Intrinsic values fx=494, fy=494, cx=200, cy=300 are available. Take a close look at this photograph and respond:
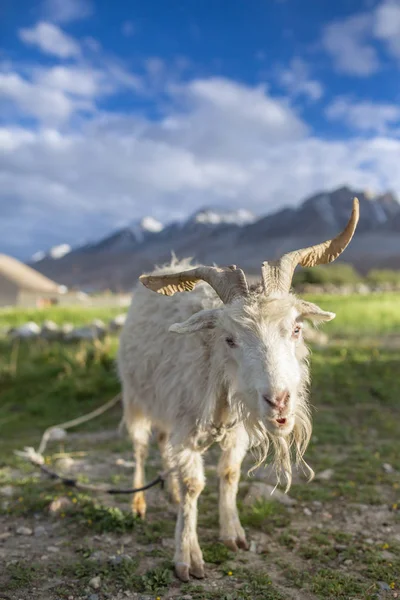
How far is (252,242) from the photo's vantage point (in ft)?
336

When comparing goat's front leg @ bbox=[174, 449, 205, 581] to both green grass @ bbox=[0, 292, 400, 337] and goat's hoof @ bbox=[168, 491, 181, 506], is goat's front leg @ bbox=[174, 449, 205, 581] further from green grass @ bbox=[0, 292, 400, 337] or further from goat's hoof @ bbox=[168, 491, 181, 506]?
green grass @ bbox=[0, 292, 400, 337]

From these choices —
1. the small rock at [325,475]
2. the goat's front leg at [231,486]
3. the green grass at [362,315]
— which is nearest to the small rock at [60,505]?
the goat's front leg at [231,486]

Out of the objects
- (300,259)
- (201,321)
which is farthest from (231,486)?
(300,259)

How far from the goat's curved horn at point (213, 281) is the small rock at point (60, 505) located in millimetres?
2728

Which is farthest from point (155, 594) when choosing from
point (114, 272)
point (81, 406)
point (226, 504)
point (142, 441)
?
point (114, 272)

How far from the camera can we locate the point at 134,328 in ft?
19.2

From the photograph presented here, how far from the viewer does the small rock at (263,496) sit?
5.43 m

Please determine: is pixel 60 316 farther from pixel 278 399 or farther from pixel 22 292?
pixel 22 292

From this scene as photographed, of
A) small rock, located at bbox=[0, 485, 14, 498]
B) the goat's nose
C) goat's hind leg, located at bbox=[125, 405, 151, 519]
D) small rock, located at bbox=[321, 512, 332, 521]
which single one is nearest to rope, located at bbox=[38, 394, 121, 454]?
small rock, located at bbox=[0, 485, 14, 498]

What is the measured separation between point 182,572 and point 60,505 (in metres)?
1.87

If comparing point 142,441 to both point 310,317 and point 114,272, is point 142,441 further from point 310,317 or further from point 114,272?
point 114,272

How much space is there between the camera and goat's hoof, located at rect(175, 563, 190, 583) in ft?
13.0

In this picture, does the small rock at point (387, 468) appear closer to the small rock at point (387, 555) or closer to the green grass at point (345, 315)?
the small rock at point (387, 555)

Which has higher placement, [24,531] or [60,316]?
[60,316]
